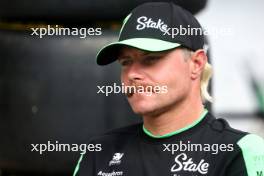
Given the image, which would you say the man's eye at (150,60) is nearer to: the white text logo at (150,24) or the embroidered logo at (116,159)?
the white text logo at (150,24)

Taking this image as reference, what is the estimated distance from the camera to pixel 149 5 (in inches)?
51.0

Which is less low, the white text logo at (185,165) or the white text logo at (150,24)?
the white text logo at (150,24)

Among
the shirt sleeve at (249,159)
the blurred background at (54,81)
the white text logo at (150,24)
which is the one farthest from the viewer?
the blurred background at (54,81)

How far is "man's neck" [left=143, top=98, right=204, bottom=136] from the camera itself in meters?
1.21

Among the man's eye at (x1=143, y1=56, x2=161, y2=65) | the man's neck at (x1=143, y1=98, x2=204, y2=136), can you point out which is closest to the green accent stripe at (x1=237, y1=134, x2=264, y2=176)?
the man's neck at (x1=143, y1=98, x2=204, y2=136)

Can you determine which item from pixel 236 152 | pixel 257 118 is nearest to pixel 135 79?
pixel 236 152

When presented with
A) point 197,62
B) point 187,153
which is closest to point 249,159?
point 187,153

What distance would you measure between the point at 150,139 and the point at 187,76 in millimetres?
143

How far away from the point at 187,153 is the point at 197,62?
184mm

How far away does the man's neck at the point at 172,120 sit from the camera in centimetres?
121

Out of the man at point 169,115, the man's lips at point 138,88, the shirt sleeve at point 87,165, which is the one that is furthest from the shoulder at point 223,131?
the shirt sleeve at point 87,165

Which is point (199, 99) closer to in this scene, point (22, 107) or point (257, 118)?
point (22, 107)

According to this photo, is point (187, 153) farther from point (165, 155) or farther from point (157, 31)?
point (157, 31)

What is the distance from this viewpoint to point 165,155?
3.91 feet
